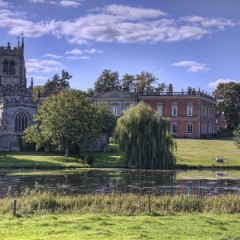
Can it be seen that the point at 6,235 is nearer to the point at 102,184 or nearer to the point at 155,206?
the point at 155,206

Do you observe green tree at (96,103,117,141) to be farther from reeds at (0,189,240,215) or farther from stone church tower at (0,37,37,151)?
reeds at (0,189,240,215)

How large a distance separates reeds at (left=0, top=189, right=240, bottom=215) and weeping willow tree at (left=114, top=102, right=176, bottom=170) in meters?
28.2

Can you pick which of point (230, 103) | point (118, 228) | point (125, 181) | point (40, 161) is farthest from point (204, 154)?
point (230, 103)

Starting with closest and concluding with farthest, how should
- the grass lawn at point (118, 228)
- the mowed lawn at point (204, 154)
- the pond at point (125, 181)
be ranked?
1. the grass lawn at point (118, 228)
2. the pond at point (125, 181)
3. the mowed lawn at point (204, 154)

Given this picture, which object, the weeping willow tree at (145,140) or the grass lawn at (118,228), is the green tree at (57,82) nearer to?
the weeping willow tree at (145,140)

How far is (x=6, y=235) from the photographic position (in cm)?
1303

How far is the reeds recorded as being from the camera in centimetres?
1967

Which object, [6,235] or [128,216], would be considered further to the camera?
[128,216]

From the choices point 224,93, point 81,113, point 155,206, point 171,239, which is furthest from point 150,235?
point 224,93

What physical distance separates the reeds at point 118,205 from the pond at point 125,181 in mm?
8490

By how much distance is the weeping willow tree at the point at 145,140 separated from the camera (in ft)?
167

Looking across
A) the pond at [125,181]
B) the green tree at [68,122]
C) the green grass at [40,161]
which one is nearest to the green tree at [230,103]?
the green tree at [68,122]

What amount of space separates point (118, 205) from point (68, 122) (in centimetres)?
3772

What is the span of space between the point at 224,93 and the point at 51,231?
101 meters
